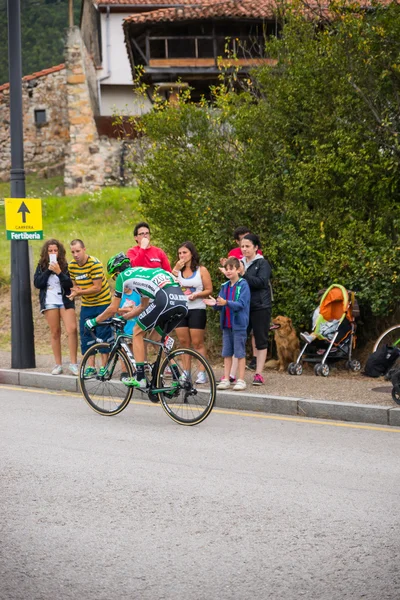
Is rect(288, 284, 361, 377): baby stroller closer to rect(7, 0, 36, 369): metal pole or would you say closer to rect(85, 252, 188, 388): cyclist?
rect(85, 252, 188, 388): cyclist

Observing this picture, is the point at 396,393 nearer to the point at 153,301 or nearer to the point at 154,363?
the point at 154,363

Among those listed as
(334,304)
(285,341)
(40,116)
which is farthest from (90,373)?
(40,116)

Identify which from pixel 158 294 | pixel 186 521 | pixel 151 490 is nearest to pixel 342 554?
pixel 186 521

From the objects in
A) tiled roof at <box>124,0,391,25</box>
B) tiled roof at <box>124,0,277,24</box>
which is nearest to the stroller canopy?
tiled roof at <box>124,0,391,25</box>

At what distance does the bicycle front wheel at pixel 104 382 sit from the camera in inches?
395

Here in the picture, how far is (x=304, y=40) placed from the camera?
13469 mm

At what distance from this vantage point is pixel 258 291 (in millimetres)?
11742

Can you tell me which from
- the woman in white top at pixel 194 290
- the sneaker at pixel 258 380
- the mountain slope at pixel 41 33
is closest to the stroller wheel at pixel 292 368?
the sneaker at pixel 258 380

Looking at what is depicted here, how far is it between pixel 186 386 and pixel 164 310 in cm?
78

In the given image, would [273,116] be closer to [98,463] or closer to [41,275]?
[41,275]

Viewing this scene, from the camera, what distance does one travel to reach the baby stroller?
12.3 m

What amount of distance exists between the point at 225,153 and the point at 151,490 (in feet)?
26.7

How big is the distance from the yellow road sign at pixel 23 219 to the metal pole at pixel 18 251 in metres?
0.13

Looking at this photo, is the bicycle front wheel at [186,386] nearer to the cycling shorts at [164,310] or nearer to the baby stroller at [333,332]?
the cycling shorts at [164,310]
